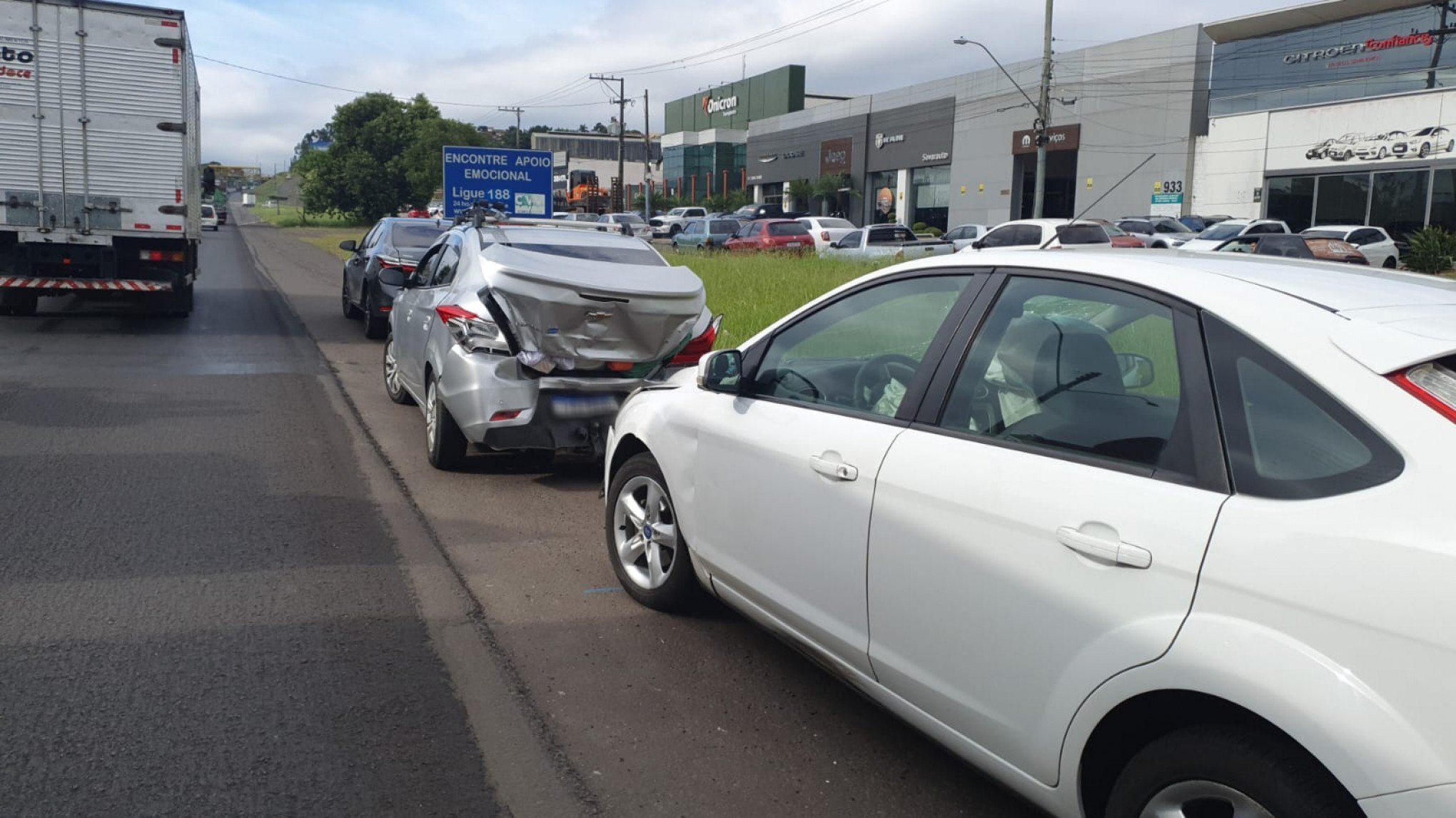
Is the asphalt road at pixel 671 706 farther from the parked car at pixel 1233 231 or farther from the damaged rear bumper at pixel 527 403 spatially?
the parked car at pixel 1233 231

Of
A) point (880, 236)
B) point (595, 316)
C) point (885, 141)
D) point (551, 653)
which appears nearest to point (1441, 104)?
point (880, 236)

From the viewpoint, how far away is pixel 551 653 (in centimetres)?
460

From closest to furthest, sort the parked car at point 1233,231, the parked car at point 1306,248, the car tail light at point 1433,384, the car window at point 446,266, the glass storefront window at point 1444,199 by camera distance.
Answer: the car tail light at point 1433,384, the car window at point 446,266, the parked car at point 1306,248, the parked car at point 1233,231, the glass storefront window at point 1444,199

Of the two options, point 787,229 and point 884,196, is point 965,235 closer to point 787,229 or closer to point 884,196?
point 787,229

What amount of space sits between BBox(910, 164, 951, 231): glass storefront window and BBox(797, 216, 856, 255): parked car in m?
21.0

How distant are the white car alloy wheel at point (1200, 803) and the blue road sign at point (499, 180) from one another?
1927 cm

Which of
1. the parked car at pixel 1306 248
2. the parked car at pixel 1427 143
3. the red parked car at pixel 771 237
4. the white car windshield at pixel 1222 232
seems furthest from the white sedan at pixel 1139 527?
the parked car at pixel 1427 143

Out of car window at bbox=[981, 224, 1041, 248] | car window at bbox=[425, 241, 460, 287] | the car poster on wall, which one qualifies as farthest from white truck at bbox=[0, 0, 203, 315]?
the car poster on wall

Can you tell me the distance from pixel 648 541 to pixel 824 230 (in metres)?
32.0

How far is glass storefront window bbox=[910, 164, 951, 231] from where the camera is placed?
6084 centimetres

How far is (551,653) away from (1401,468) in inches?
127

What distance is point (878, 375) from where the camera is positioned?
4043mm

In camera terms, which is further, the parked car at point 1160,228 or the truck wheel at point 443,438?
the parked car at point 1160,228

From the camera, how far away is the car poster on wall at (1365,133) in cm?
3641
